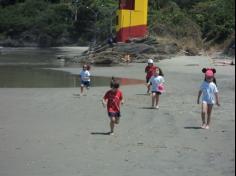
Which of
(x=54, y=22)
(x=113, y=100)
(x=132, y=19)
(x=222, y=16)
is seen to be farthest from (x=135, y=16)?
(x=54, y=22)

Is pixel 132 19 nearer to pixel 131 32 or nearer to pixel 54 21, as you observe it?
pixel 131 32

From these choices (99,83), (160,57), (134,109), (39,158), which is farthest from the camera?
(160,57)

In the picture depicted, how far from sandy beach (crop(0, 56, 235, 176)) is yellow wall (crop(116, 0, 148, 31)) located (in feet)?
88.1

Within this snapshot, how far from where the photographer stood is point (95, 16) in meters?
79.7

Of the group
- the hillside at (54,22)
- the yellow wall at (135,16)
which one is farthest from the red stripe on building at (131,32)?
the hillside at (54,22)

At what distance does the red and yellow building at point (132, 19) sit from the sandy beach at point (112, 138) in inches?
1059

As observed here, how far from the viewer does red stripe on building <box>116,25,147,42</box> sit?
46.4 m

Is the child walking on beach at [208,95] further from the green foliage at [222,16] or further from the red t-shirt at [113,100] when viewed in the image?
the red t-shirt at [113,100]

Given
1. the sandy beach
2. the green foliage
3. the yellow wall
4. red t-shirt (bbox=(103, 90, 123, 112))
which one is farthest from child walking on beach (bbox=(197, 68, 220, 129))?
the yellow wall

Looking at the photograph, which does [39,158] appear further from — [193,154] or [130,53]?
[130,53]

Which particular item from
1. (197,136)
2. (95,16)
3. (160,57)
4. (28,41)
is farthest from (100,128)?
(28,41)

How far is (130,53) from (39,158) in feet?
111

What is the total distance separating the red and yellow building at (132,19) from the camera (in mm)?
46094

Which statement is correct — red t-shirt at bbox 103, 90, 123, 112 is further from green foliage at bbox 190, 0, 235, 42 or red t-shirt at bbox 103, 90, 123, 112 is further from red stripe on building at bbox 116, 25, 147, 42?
red stripe on building at bbox 116, 25, 147, 42
